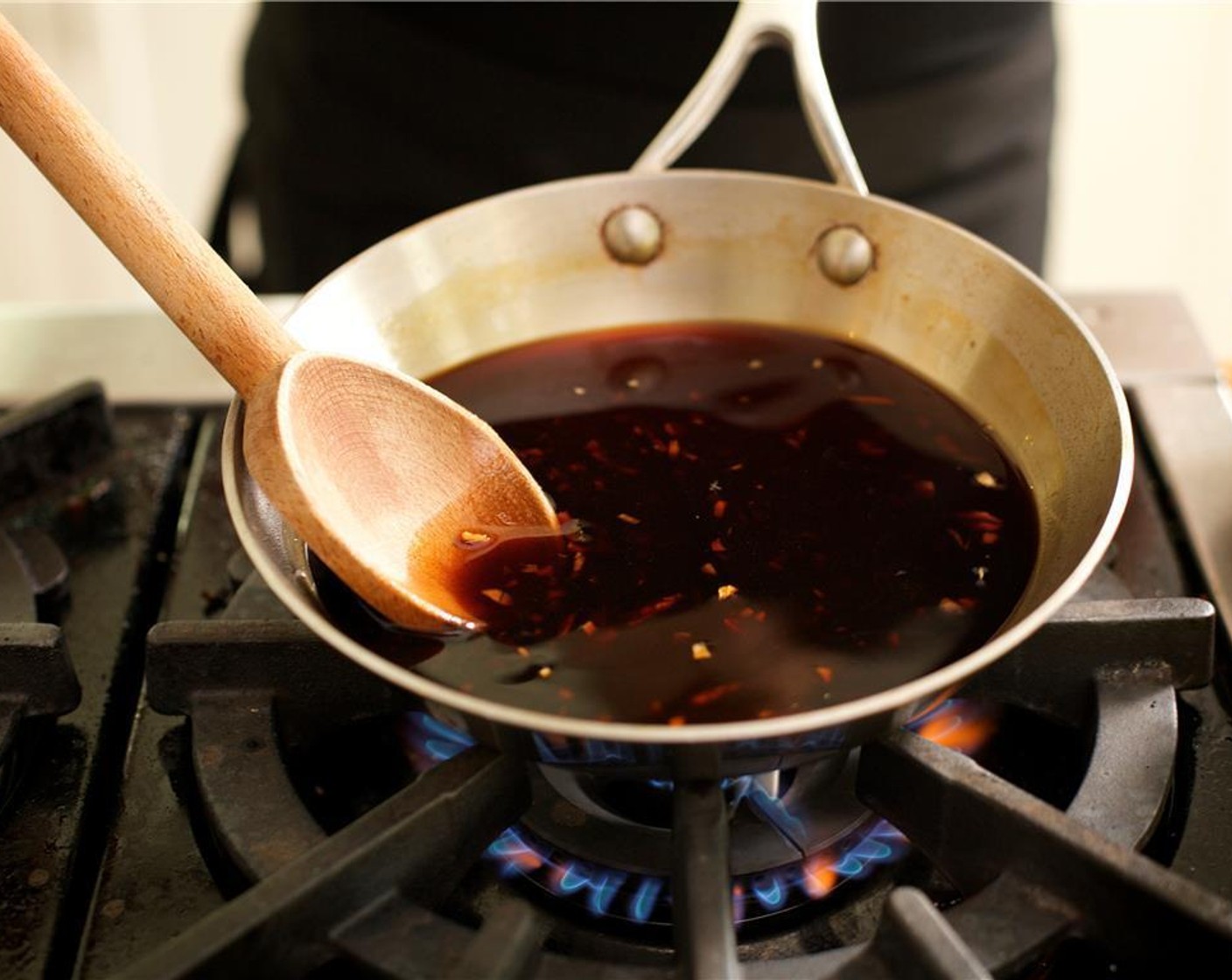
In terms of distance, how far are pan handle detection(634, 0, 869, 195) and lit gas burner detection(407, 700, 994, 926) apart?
0.43m

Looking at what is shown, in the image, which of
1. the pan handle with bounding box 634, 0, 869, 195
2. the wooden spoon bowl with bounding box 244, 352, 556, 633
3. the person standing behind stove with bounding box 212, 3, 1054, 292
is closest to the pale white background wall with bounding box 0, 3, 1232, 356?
the person standing behind stove with bounding box 212, 3, 1054, 292

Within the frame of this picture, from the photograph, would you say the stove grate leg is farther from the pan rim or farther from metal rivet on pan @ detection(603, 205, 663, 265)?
metal rivet on pan @ detection(603, 205, 663, 265)

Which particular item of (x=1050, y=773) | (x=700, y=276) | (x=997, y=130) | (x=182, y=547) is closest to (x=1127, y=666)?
(x=1050, y=773)

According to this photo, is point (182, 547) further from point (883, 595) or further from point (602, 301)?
point (883, 595)

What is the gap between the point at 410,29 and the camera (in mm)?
1423

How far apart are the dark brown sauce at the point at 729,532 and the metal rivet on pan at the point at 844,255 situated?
0.06 m

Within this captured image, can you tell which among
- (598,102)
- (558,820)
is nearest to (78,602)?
(558,820)

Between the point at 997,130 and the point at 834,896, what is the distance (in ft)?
3.41

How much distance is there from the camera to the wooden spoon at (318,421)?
772mm

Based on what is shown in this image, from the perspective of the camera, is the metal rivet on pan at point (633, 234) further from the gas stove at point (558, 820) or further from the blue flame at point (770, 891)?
the blue flame at point (770, 891)

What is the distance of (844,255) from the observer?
1066mm

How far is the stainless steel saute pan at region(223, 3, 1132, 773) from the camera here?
87cm

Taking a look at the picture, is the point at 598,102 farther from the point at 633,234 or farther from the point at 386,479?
the point at 386,479

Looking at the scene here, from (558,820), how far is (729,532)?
23 cm
